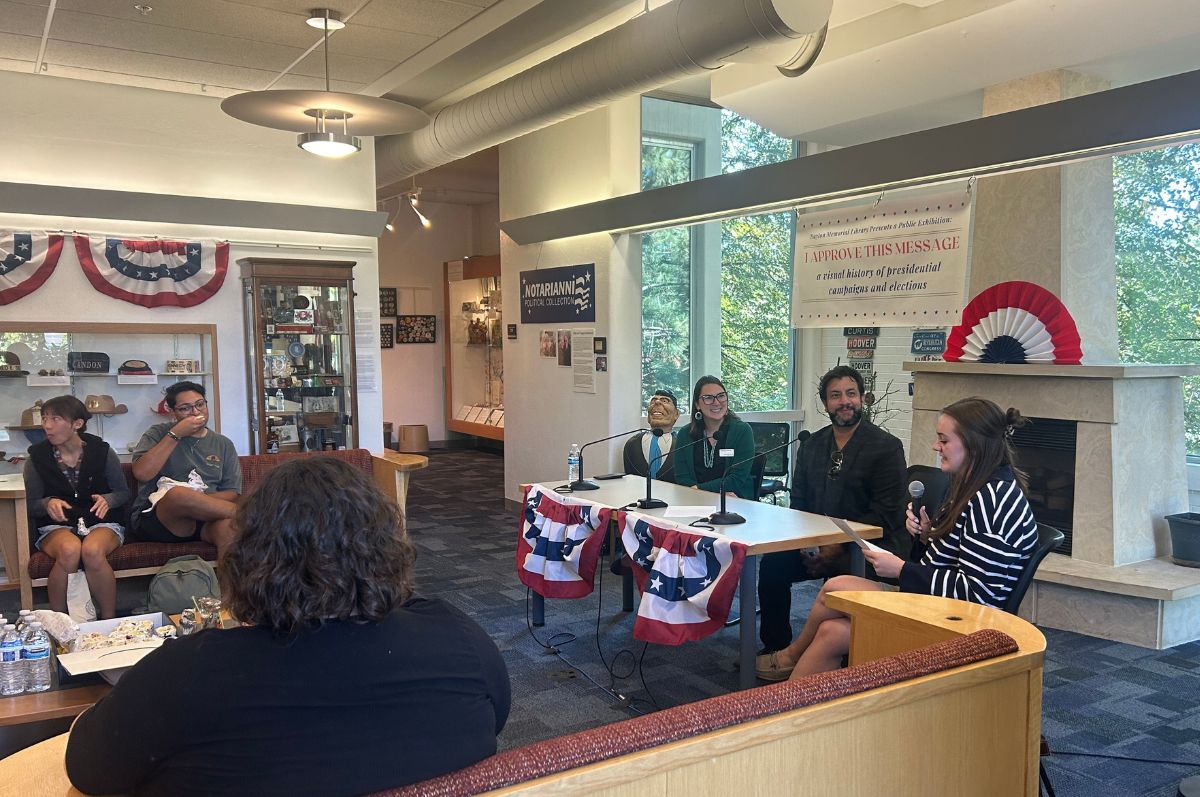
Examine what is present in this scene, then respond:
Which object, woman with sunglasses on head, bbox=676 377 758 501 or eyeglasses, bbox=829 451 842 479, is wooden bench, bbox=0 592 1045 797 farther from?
woman with sunglasses on head, bbox=676 377 758 501

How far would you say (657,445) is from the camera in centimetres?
522

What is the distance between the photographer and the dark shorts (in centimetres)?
493

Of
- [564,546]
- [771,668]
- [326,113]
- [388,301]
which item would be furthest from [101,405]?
[388,301]

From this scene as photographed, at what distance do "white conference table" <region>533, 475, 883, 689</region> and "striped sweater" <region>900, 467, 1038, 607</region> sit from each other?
0.59 m

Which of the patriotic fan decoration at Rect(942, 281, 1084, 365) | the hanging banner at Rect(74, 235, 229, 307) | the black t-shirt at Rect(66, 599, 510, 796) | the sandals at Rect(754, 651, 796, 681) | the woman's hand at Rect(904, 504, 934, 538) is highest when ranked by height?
the hanging banner at Rect(74, 235, 229, 307)

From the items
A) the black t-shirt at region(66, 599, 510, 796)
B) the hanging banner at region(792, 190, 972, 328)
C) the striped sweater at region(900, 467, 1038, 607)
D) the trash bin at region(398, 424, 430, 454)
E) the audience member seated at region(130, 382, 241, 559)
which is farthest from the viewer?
the trash bin at region(398, 424, 430, 454)

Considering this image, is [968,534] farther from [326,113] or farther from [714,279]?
[714,279]

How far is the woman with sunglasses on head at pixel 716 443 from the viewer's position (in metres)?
4.82

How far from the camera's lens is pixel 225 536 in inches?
190

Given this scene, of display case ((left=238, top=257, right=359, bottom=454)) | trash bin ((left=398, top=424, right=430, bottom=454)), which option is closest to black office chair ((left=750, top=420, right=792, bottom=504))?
display case ((left=238, top=257, right=359, bottom=454))

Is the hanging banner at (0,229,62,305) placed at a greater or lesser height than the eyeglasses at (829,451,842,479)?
greater

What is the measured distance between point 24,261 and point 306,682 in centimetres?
563

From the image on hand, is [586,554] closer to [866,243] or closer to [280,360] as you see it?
[866,243]

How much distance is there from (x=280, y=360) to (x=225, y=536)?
2.06 metres
